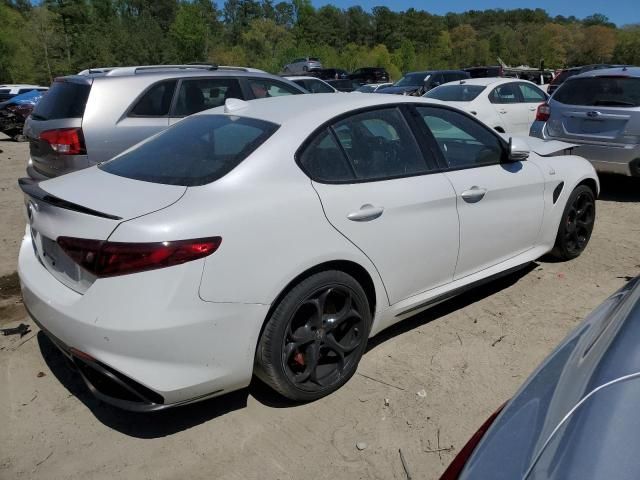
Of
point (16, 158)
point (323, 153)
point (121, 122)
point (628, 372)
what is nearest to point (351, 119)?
point (323, 153)

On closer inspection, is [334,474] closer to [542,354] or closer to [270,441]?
[270,441]

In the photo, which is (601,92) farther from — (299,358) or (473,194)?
(299,358)

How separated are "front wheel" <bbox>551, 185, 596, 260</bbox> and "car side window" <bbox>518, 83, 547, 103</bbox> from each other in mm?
6569

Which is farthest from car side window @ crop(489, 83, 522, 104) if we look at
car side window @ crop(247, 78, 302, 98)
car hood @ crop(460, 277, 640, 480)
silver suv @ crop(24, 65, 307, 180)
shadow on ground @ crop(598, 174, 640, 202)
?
car hood @ crop(460, 277, 640, 480)

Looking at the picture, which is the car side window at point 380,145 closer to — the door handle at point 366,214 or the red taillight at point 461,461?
the door handle at point 366,214

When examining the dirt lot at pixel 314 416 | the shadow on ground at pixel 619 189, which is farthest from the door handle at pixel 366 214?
the shadow on ground at pixel 619 189

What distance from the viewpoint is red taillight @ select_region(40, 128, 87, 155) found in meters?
5.37

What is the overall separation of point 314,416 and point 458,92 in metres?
8.87

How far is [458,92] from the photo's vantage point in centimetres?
1062

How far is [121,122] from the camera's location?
18.4ft

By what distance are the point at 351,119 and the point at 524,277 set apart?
2337mm

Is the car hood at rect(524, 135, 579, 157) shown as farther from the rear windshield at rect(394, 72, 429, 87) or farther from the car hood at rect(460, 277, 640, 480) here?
the rear windshield at rect(394, 72, 429, 87)

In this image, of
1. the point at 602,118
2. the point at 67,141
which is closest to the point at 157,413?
the point at 67,141

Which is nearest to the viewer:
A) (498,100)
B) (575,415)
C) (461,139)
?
(575,415)
